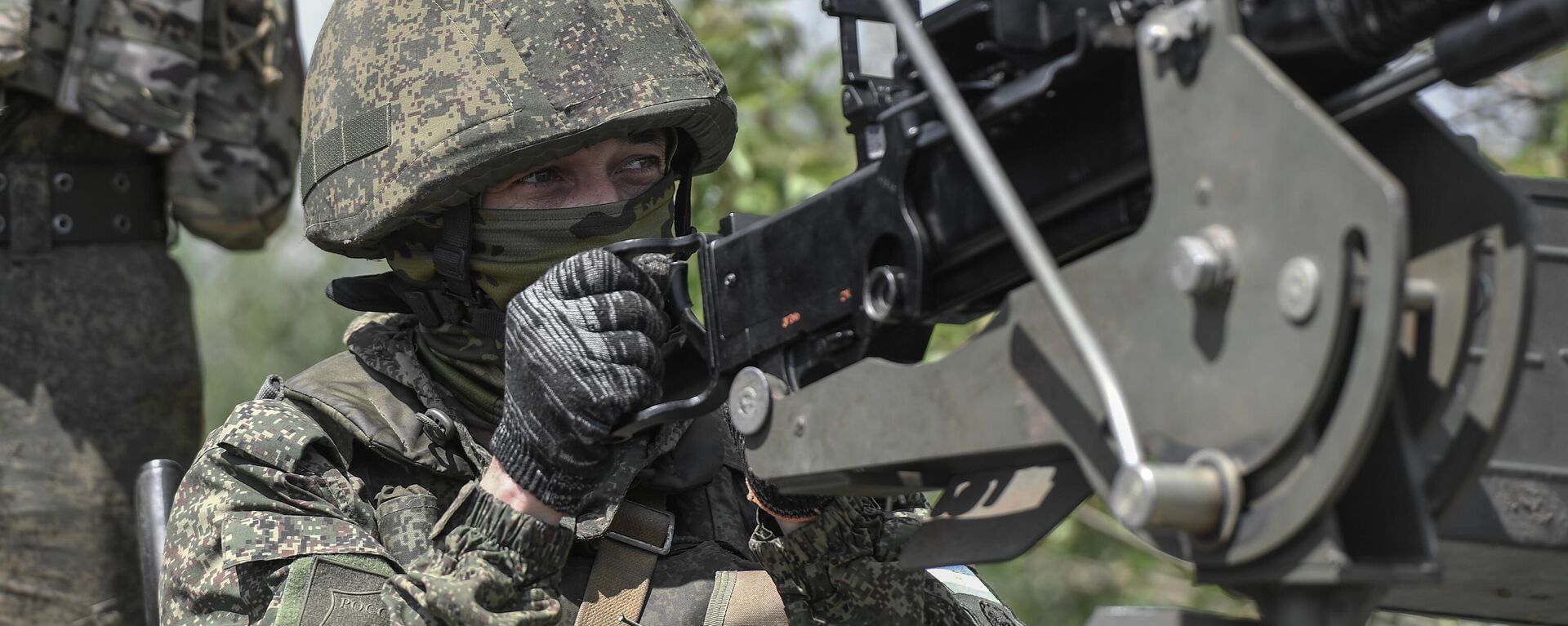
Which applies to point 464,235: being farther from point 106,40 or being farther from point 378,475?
point 106,40

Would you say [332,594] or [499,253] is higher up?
[499,253]

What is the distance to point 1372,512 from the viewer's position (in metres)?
1.54

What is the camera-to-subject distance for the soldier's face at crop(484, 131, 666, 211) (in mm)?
3027

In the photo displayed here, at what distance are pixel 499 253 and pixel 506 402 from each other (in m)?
0.65

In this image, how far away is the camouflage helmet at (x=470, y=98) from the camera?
3.02 metres

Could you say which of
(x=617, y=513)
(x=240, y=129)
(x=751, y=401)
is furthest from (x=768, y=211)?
(x=751, y=401)

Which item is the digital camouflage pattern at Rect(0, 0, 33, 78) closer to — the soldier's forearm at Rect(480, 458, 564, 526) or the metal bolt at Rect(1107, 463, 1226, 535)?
the soldier's forearm at Rect(480, 458, 564, 526)

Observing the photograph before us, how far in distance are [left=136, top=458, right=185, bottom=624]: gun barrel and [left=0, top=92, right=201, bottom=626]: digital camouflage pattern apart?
0.69 meters

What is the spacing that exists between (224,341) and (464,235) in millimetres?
9162

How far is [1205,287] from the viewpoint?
4.97 ft

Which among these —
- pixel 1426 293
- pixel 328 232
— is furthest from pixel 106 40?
pixel 1426 293

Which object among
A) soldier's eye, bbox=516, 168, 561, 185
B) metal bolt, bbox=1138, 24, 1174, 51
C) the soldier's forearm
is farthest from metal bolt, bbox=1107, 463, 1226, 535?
soldier's eye, bbox=516, 168, 561, 185

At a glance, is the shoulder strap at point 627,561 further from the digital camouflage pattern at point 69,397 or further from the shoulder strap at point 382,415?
the digital camouflage pattern at point 69,397

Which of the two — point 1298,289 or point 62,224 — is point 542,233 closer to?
point 62,224
